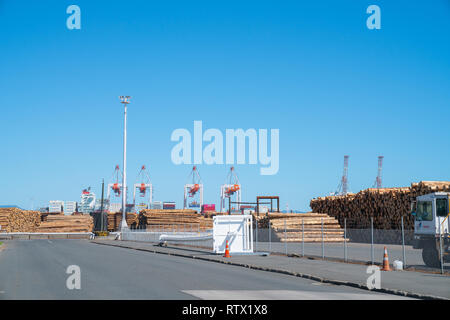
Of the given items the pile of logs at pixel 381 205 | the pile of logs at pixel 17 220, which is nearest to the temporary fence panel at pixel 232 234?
the pile of logs at pixel 381 205

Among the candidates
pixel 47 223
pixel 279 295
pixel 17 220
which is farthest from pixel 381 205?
pixel 17 220

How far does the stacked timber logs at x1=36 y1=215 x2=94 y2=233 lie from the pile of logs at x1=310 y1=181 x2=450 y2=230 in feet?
114

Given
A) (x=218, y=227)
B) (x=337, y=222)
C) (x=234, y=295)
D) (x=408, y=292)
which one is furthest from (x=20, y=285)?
(x=337, y=222)

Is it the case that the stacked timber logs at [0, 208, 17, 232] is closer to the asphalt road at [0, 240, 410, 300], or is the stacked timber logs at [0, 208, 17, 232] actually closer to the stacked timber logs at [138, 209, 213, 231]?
the stacked timber logs at [138, 209, 213, 231]

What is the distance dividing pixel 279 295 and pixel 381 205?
1112 inches

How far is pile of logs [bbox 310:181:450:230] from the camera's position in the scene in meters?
33.1

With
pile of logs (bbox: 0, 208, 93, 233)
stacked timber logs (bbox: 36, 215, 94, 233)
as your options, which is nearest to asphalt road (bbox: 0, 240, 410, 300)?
pile of logs (bbox: 0, 208, 93, 233)

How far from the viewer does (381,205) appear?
37500mm

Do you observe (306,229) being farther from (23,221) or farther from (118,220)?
(23,221)
